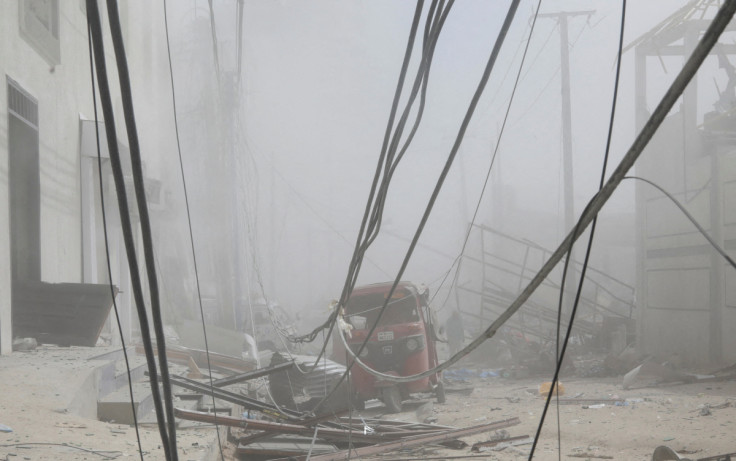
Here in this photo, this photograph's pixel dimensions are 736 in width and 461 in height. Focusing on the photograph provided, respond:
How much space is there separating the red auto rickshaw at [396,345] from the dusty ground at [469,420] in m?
0.33

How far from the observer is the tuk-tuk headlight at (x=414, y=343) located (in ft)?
38.2

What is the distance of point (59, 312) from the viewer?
934cm

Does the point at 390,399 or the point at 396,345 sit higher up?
the point at 396,345

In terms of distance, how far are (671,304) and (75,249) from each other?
Answer: 11823mm

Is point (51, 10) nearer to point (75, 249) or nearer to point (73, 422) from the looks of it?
point (75, 249)

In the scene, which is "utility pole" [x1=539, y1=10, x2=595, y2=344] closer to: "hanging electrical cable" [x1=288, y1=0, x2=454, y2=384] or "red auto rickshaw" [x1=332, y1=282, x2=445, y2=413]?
"red auto rickshaw" [x1=332, y1=282, x2=445, y2=413]

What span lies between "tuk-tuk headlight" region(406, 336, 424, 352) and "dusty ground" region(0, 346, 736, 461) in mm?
937

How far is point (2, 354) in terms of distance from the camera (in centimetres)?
805

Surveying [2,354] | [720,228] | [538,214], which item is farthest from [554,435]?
[538,214]

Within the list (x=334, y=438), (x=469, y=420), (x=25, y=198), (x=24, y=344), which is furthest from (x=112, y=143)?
(x=25, y=198)

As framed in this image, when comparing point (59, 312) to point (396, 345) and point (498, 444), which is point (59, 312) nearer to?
point (396, 345)

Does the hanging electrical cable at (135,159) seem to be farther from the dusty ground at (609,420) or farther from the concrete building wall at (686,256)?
the concrete building wall at (686,256)

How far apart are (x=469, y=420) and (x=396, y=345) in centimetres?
256

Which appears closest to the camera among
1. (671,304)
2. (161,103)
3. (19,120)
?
(19,120)
